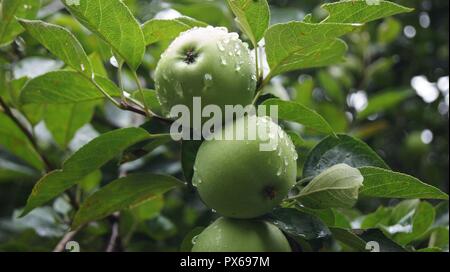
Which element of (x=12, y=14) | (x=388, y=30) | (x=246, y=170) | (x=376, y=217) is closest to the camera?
(x=246, y=170)

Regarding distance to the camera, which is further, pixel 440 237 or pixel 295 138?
pixel 440 237

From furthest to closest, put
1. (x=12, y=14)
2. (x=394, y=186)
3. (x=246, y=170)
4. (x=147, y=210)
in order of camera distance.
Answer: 1. (x=147, y=210)
2. (x=12, y=14)
3. (x=394, y=186)
4. (x=246, y=170)

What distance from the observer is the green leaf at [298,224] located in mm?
823

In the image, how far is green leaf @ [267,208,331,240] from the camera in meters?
0.82

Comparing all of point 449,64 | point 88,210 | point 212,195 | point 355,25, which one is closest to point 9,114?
point 88,210

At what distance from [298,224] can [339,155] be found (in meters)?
0.18

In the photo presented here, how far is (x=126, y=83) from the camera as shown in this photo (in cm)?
182

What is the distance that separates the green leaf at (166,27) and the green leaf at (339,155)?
0.27 meters

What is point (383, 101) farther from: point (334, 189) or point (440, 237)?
point (334, 189)

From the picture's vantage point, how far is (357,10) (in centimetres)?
85

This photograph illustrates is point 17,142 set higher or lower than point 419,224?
higher

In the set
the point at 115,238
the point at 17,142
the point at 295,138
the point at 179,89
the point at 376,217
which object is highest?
the point at 179,89

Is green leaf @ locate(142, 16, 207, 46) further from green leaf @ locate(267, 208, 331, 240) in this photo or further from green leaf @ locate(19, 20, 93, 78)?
green leaf @ locate(267, 208, 331, 240)

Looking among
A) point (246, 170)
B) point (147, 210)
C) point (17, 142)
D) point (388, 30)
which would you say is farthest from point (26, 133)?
point (388, 30)
